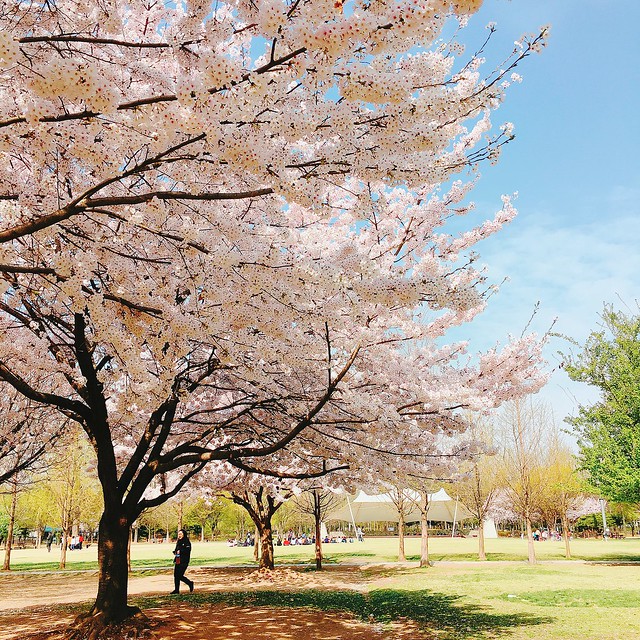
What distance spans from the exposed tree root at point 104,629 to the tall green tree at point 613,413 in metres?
16.2

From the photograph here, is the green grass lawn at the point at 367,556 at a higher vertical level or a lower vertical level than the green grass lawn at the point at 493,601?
lower

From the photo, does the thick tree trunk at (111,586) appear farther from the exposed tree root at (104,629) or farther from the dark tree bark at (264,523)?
the dark tree bark at (264,523)

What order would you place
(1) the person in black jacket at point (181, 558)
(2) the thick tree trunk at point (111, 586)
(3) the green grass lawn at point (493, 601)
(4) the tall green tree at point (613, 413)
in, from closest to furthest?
(2) the thick tree trunk at point (111, 586) → (3) the green grass lawn at point (493, 601) → (1) the person in black jacket at point (181, 558) → (4) the tall green tree at point (613, 413)

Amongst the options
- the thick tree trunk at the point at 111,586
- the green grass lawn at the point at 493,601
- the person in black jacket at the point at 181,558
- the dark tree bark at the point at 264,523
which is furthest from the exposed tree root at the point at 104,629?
the dark tree bark at the point at 264,523

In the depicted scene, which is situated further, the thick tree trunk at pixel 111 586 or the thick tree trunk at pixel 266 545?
the thick tree trunk at pixel 266 545

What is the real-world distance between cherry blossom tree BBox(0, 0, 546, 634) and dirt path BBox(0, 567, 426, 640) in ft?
4.40

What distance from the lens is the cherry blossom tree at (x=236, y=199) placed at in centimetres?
304

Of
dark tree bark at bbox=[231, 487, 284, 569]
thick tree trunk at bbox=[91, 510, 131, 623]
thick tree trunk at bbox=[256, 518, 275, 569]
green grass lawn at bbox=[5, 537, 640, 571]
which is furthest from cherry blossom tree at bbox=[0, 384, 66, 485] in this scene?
green grass lawn at bbox=[5, 537, 640, 571]

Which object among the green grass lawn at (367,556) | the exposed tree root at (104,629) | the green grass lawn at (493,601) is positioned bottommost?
the green grass lawn at (367,556)

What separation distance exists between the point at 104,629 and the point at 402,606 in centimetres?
596

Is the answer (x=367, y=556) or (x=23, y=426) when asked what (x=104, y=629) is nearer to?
(x=23, y=426)

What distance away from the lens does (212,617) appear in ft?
32.6

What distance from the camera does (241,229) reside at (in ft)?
15.0

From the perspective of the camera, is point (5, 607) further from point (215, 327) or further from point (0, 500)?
point (0, 500)
